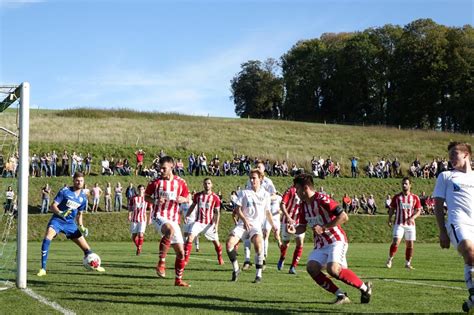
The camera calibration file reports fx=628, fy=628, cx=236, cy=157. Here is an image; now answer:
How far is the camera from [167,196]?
12117 millimetres

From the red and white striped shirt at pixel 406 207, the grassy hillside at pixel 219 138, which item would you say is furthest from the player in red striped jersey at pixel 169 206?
the grassy hillside at pixel 219 138

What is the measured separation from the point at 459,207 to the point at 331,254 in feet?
6.79

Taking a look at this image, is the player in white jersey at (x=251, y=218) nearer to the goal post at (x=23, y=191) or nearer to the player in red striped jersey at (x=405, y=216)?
the goal post at (x=23, y=191)

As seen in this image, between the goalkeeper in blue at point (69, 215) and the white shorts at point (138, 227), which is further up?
the goalkeeper in blue at point (69, 215)

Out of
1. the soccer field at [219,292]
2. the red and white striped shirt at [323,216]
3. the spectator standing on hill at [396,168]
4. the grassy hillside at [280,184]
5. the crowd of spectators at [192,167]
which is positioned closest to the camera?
the soccer field at [219,292]

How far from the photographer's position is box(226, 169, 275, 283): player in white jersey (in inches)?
504

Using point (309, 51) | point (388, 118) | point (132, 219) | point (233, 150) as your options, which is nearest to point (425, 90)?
point (388, 118)

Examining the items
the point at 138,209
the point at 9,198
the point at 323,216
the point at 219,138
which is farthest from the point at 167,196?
the point at 219,138

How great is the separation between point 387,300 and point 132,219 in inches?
587

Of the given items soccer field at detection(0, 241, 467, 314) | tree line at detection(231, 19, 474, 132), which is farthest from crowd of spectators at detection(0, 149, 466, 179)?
tree line at detection(231, 19, 474, 132)

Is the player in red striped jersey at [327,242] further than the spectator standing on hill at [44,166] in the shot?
No

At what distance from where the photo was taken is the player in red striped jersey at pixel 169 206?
1193 cm

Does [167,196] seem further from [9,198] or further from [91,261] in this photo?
[9,198]

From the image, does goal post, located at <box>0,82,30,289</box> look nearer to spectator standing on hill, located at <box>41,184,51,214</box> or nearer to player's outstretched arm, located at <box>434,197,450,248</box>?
player's outstretched arm, located at <box>434,197,450,248</box>
